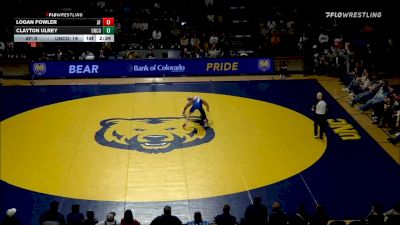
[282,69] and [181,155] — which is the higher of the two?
[282,69]

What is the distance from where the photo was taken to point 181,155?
55.1ft

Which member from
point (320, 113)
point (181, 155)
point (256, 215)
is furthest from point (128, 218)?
point (320, 113)

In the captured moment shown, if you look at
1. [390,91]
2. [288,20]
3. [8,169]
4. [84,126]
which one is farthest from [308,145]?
[288,20]

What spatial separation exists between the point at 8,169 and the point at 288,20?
20.9 meters

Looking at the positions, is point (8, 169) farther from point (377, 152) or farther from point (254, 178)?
point (377, 152)

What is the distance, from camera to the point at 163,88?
2397cm

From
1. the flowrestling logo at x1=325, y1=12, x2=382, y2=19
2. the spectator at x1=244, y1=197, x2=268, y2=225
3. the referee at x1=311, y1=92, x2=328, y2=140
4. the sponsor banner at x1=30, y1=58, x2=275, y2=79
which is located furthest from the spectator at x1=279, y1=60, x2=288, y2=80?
the spectator at x1=244, y1=197, x2=268, y2=225

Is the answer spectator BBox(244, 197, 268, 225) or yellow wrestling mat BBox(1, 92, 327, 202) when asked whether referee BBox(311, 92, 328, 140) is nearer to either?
yellow wrestling mat BBox(1, 92, 327, 202)
